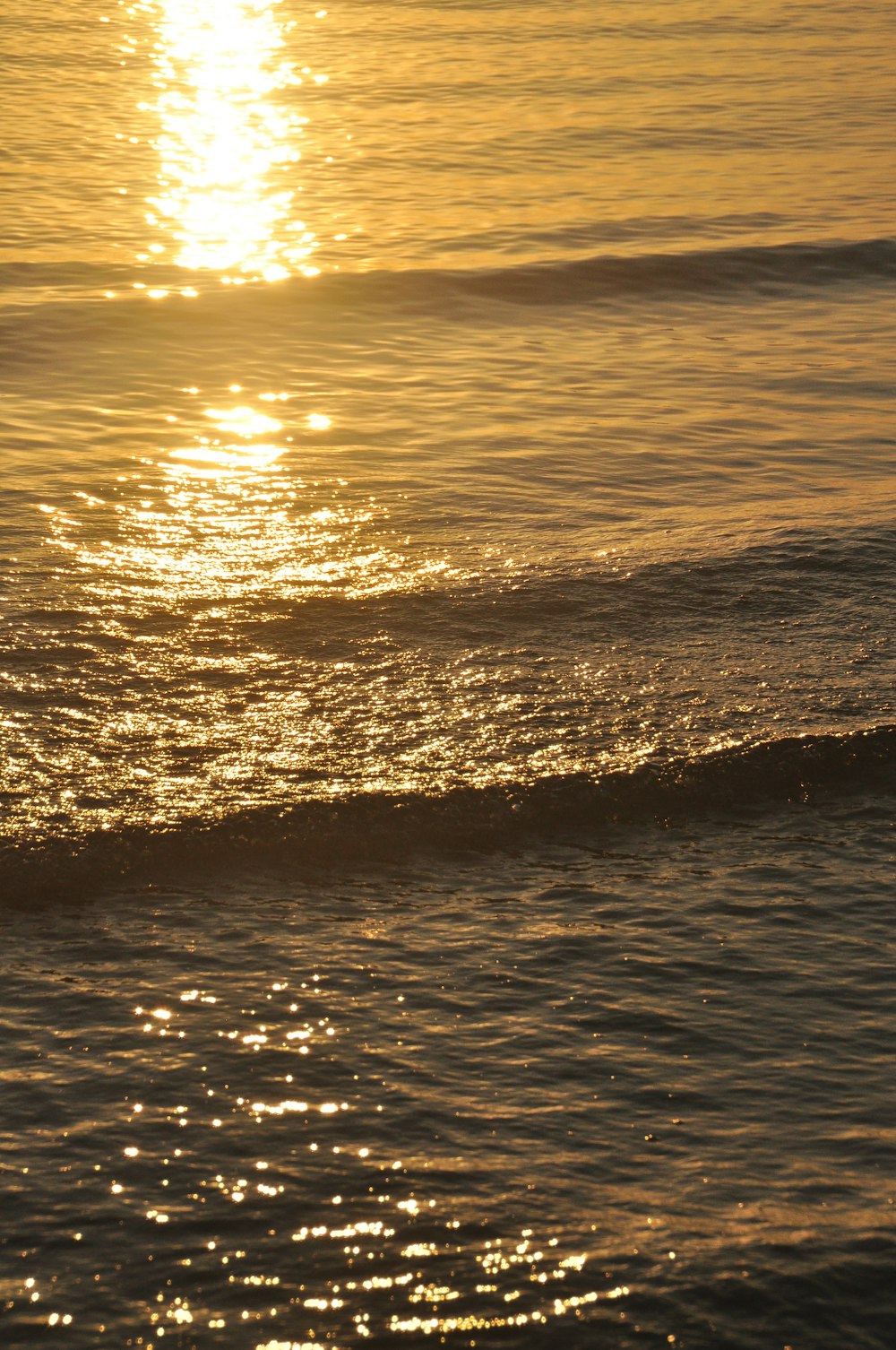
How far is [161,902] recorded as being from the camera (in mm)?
3971

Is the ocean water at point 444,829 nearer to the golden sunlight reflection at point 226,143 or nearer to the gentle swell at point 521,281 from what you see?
the gentle swell at point 521,281

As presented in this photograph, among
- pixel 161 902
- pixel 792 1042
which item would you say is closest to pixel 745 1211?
pixel 792 1042

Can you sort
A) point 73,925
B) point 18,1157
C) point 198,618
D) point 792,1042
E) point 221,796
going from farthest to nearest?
point 198,618 → point 221,796 → point 73,925 → point 792,1042 → point 18,1157

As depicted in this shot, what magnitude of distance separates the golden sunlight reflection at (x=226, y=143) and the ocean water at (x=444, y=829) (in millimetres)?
1693

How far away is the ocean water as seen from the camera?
2932 millimetres

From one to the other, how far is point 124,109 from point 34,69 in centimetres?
185

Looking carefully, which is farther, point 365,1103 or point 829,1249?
point 365,1103

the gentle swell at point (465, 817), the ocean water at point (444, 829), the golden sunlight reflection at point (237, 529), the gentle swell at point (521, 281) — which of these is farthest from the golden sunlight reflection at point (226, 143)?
the gentle swell at point (465, 817)

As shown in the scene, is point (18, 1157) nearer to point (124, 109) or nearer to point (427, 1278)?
point (427, 1278)

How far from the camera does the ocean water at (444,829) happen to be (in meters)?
2.93

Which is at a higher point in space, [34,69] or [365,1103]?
[34,69]

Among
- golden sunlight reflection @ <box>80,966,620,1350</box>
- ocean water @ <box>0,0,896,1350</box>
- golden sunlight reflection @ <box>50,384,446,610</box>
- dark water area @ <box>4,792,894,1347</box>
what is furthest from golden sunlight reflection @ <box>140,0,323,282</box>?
golden sunlight reflection @ <box>80,966,620,1350</box>

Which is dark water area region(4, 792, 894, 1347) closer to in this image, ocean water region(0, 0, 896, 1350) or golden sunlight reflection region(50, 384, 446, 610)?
ocean water region(0, 0, 896, 1350)

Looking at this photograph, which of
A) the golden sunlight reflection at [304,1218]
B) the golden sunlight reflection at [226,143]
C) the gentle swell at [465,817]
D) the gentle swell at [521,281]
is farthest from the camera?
the golden sunlight reflection at [226,143]
